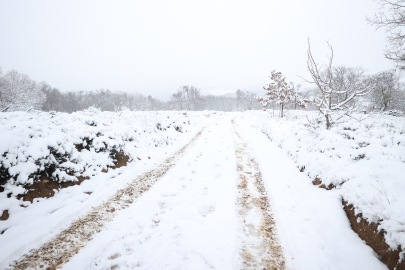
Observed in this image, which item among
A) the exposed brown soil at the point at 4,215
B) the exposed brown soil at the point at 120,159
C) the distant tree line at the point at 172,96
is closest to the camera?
the exposed brown soil at the point at 4,215

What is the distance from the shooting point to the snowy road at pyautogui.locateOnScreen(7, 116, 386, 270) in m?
2.80

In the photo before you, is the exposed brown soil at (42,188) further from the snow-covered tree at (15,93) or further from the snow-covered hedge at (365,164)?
the snow-covered tree at (15,93)

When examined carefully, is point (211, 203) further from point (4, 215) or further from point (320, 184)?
point (4, 215)

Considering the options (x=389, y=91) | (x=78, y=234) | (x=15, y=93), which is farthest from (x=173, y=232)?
(x=389, y=91)

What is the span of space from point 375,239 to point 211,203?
320cm

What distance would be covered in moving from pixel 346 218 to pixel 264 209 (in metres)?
1.66

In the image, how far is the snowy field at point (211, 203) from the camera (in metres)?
2.88

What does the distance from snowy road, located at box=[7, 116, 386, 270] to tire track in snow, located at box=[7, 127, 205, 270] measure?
0.24 ft

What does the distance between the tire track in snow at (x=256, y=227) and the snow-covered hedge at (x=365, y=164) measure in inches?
67.4

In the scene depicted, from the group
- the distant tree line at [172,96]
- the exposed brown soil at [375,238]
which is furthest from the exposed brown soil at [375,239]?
the distant tree line at [172,96]

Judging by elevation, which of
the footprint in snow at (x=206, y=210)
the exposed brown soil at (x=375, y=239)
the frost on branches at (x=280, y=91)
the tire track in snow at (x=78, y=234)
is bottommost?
the tire track in snow at (x=78, y=234)

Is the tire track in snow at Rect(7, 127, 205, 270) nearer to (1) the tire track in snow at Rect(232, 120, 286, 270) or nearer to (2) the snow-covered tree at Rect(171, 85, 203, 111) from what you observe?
(1) the tire track in snow at Rect(232, 120, 286, 270)

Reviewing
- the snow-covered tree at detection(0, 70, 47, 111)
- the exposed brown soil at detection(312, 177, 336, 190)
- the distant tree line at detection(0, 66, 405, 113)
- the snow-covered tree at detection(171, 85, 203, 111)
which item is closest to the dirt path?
the exposed brown soil at detection(312, 177, 336, 190)

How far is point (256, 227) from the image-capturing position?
11.6ft
